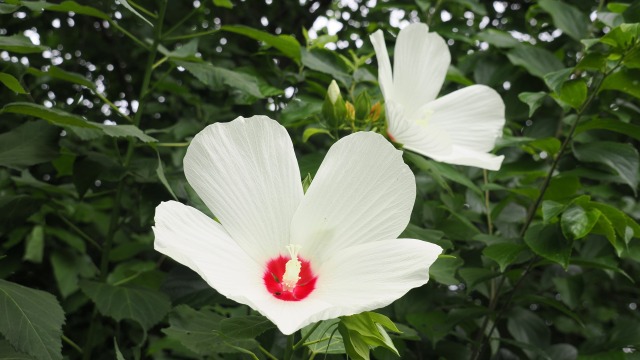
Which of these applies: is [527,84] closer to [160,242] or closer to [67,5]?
[67,5]

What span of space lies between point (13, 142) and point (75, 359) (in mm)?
964

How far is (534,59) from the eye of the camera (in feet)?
6.70

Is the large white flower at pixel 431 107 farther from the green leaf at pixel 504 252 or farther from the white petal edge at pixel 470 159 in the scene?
the green leaf at pixel 504 252

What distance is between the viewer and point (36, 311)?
1268 millimetres

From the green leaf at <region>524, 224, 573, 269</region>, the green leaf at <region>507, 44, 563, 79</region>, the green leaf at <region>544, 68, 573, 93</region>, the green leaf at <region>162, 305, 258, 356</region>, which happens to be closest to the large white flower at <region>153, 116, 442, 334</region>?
the green leaf at <region>162, 305, 258, 356</region>

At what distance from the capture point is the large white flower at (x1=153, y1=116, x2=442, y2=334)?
A: 3.37ft

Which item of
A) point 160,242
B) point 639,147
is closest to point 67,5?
point 160,242

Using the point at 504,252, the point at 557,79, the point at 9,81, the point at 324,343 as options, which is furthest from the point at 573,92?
the point at 9,81

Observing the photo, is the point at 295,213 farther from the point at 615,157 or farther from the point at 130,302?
the point at 615,157

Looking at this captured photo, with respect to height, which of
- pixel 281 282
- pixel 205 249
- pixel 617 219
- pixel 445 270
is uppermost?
pixel 205 249

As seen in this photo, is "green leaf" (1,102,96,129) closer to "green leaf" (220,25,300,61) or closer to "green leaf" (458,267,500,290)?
"green leaf" (220,25,300,61)

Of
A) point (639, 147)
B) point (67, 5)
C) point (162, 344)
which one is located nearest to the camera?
point (67, 5)

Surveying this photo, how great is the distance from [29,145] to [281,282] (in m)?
0.81

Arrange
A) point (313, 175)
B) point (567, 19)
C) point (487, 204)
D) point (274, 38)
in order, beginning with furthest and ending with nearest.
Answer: point (567, 19), point (487, 204), point (274, 38), point (313, 175)
